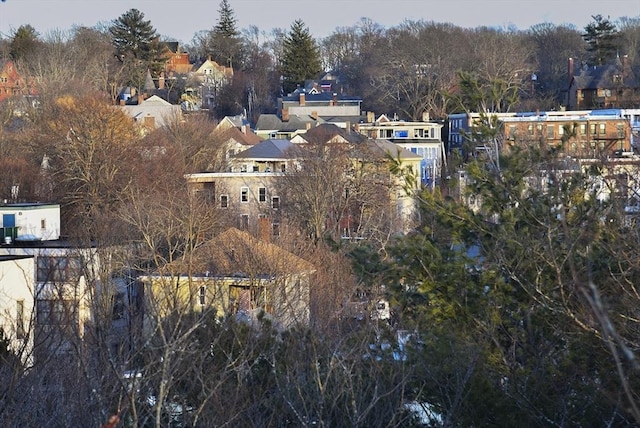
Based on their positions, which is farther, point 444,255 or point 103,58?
point 103,58

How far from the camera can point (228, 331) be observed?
36.0 feet

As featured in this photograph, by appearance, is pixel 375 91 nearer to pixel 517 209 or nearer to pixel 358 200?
pixel 358 200

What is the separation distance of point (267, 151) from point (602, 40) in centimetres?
3618

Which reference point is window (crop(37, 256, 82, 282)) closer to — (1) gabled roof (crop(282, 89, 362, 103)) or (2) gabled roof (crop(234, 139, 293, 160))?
(2) gabled roof (crop(234, 139, 293, 160))

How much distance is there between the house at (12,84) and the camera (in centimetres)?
6188

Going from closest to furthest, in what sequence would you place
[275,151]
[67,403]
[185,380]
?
[67,403] → [185,380] → [275,151]

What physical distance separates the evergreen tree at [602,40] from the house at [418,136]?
20124mm

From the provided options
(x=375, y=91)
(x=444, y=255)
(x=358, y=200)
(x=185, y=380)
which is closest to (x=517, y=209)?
(x=444, y=255)

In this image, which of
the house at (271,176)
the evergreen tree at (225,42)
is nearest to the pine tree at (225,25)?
the evergreen tree at (225,42)

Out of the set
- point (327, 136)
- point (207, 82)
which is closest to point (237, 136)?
point (327, 136)

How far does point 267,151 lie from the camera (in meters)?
50.5

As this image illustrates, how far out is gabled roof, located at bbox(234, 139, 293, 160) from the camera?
49.8 metres

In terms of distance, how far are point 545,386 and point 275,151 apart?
40858mm

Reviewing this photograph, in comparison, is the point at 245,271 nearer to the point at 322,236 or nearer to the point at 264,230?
the point at 264,230
